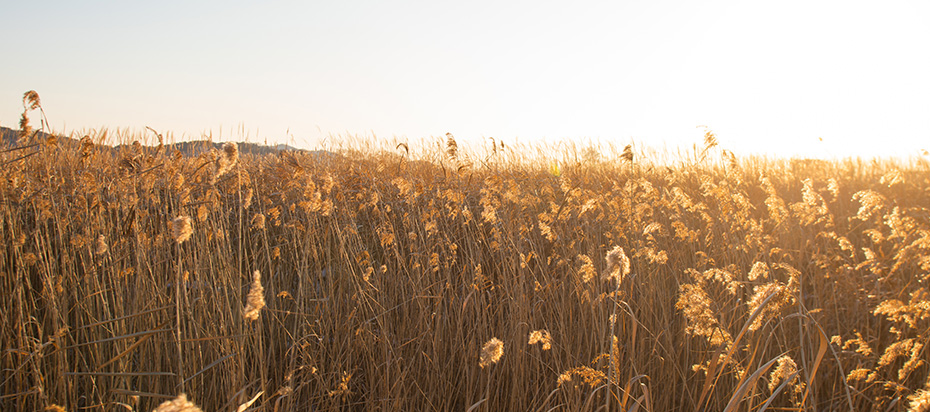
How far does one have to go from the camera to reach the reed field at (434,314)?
1665mm

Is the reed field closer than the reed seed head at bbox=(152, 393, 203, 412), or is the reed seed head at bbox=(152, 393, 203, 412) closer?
the reed seed head at bbox=(152, 393, 203, 412)

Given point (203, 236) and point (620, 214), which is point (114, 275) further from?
point (620, 214)

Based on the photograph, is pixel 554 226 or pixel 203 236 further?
pixel 554 226

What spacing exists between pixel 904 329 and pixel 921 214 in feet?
7.24

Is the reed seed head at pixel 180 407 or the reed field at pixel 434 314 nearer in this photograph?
the reed seed head at pixel 180 407

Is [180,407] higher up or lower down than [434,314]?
higher up

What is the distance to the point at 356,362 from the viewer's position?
7.27 feet

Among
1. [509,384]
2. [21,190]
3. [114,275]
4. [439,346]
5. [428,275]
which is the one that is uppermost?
[21,190]

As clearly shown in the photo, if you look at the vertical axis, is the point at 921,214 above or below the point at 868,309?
above

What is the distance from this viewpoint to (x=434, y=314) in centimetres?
226

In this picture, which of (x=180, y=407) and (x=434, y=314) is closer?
(x=180, y=407)

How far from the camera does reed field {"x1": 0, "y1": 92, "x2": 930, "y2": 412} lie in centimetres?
167

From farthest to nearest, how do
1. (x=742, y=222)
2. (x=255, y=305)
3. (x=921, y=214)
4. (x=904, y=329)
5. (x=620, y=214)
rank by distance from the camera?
(x=921, y=214) < (x=620, y=214) < (x=742, y=222) < (x=904, y=329) < (x=255, y=305)

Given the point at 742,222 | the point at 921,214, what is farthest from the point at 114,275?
the point at 921,214
